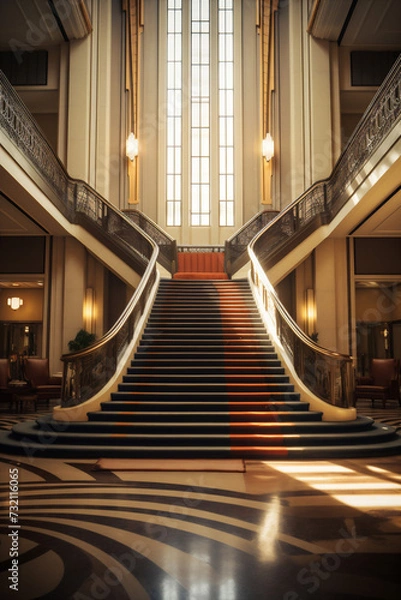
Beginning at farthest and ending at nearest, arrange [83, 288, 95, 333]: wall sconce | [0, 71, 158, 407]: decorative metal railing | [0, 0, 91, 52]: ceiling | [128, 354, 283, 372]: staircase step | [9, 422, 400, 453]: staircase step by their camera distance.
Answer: [83, 288, 95, 333]: wall sconce → [0, 0, 91, 52]: ceiling → [128, 354, 283, 372]: staircase step → [0, 71, 158, 407]: decorative metal railing → [9, 422, 400, 453]: staircase step

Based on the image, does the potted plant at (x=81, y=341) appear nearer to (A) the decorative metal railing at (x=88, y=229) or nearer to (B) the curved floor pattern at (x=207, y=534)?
(A) the decorative metal railing at (x=88, y=229)

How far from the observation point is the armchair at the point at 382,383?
1090 cm

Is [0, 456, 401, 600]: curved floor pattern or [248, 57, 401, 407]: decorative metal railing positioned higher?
[248, 57, 401, 407]: decorative metal railing

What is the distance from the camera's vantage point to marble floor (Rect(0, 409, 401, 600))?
273 cm

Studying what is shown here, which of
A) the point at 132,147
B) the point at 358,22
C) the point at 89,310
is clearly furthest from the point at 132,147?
the point at 358,22

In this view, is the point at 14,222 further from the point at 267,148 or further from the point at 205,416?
the point at 267,148

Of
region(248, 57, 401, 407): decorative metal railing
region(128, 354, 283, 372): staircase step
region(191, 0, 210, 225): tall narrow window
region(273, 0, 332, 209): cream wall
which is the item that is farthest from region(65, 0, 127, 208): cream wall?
region(128, 354, 283, 372): staircase step

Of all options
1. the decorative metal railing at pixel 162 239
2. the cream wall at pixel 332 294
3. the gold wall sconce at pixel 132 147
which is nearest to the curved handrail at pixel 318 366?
the cream wall at pixel 332 294

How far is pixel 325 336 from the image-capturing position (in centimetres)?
1291

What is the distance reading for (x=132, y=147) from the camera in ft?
50.6

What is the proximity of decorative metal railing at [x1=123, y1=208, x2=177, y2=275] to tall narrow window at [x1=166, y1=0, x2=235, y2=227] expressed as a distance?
2441mm

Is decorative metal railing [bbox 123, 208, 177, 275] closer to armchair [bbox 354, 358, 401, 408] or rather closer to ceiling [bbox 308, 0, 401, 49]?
armchair [bbox 354, 358, 401, 408]

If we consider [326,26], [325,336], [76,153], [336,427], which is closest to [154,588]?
[336,427]

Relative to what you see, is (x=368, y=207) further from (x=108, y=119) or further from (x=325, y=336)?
(x=108, y=119)
